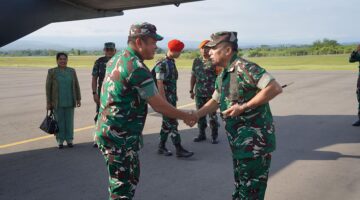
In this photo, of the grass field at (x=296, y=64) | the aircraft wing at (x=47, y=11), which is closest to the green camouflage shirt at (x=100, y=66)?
the aircraft wing at (x=47, y=11)

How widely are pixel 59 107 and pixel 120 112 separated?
4.18 metres

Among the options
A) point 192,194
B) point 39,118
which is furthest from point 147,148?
point 39,118

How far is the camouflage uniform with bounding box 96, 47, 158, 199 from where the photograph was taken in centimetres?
312

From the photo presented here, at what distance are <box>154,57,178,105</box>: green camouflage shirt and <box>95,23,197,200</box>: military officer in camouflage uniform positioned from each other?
269 centimetres

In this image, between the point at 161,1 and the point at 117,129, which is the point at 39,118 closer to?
the point at 161,1

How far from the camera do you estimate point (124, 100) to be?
317cm

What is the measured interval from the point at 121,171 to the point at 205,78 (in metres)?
4.23

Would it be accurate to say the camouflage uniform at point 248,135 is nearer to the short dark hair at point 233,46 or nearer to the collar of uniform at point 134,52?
the short dark hair at point 233,46

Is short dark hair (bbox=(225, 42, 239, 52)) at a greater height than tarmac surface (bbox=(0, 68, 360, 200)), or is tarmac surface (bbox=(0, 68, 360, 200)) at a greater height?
short dark hair (bbox=(225, 42, 239, 52))

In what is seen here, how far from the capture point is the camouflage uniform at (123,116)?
3119 mm

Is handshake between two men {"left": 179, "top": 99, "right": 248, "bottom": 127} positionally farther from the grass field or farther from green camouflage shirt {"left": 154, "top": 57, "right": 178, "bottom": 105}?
the grass field

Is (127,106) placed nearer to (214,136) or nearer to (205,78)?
(205,78)

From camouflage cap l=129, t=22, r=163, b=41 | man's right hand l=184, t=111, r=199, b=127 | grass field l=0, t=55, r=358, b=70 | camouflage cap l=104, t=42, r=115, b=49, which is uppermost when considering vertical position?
camouflage cap l=129, t=22, r=163, b=41

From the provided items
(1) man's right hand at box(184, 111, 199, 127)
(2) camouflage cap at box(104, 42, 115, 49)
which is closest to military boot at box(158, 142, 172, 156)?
(2) camouflage cap at box(104, 42, 115, 49)
